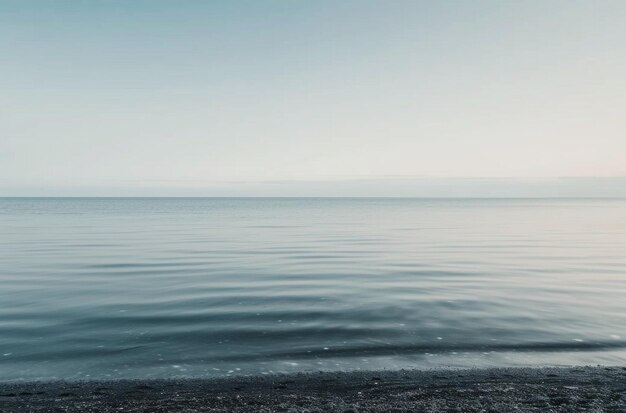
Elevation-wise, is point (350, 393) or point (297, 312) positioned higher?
point (350, 393)

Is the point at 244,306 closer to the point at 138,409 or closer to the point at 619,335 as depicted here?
the point at 138,409

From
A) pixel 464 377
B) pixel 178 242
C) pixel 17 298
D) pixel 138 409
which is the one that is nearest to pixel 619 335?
pixel 464 377

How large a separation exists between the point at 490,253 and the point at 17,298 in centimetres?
3149

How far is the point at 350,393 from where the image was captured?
959 cm

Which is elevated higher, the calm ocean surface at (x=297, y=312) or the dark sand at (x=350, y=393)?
the dark sand at (x=350, y=393)

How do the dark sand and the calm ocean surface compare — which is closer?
the dark sand

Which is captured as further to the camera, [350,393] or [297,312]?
[297,312]

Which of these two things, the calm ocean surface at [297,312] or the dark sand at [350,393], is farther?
the calm ocean surface at [297,312]

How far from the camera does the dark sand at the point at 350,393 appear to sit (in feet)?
28.9

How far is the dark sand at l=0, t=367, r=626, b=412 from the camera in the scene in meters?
8.81

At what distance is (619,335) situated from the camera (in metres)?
15.2

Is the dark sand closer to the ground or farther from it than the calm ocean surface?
farther from it

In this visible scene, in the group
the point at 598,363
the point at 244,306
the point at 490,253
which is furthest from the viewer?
the point at 490,253

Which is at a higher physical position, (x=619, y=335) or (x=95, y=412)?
(x=95, y=412)
